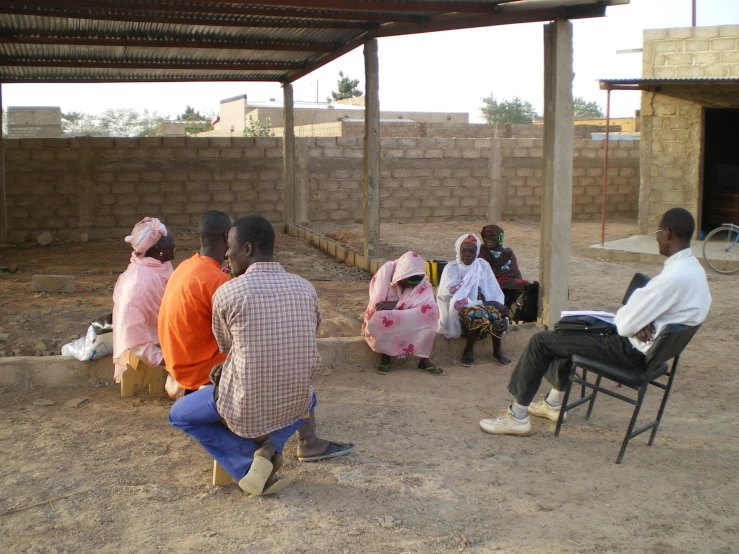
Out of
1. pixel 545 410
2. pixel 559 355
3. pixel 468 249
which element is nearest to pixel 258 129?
pixel 468 249

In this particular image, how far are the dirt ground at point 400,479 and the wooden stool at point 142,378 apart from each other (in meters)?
0.11

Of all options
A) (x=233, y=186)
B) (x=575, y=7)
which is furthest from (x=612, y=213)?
(x=575, y=7)

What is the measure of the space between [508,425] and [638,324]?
104cm

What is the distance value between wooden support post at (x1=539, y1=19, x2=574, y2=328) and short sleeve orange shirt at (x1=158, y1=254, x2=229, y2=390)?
363cm

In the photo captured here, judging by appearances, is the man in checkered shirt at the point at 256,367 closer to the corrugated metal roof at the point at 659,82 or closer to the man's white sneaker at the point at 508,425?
the man's white sneaker at the point at 508,425

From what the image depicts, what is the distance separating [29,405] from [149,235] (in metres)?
1.47

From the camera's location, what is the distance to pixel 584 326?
4.30 m

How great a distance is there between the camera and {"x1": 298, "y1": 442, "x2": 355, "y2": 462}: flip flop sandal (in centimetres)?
412

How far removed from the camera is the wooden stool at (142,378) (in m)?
5.12

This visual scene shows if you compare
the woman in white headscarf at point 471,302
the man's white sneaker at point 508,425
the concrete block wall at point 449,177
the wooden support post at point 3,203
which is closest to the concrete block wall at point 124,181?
the wooden support post at point 3,203

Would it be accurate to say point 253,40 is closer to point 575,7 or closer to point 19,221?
point 575,7

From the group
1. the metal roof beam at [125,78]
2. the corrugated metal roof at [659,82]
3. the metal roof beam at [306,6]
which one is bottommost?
the corrugated metal roof at [659,82]

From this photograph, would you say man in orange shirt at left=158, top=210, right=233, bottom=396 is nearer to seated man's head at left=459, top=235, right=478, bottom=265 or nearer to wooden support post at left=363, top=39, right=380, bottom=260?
seated man's head at left=459, top=235, right=478, bottom=265

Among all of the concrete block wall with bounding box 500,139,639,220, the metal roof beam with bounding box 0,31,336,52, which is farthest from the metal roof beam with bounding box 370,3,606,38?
the concrete block wall with bounding box 500,139,639,220
